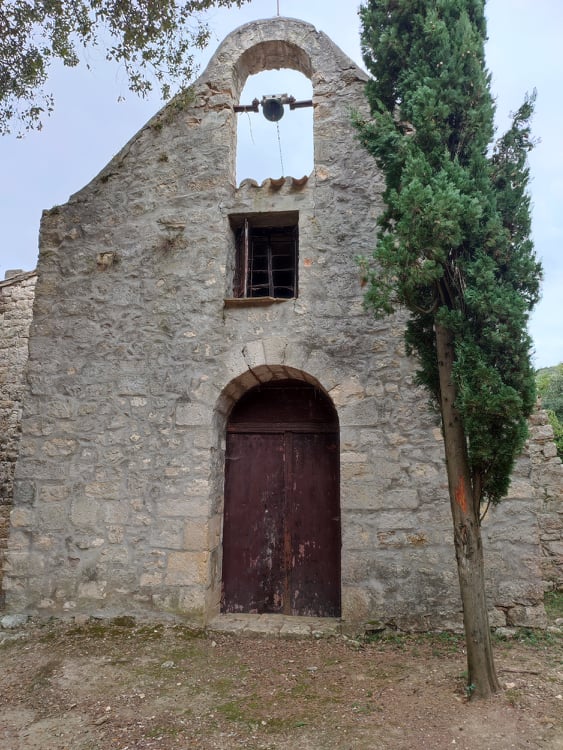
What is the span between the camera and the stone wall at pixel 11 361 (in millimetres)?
7184

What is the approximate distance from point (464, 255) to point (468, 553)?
176 centimetres

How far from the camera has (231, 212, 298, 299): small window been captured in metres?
4.93

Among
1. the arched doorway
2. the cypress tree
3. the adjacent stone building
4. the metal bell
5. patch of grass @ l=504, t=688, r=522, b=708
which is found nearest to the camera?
patch of grass @ l=504, t=688, r=522, b=708

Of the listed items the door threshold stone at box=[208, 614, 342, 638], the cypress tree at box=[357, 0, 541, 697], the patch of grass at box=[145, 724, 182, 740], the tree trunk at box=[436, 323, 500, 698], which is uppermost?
the cypress tree at box=[357, 0, 541, 697]

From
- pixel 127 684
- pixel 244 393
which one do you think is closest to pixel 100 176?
pixel 244 393

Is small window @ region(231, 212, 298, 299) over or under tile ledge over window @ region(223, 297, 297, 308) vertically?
over

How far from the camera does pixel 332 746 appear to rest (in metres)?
2.45

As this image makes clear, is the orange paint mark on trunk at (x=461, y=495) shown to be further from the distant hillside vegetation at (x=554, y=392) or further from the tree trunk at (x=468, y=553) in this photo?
the distant hillside vegetation at (x=554, y=392)

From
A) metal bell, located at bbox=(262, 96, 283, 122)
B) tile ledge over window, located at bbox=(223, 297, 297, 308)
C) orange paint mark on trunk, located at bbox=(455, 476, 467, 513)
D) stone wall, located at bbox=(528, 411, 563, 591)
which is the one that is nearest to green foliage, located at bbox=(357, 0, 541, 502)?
orange paint mark on trunk, located at bbox=(455, 476, 467, 513)

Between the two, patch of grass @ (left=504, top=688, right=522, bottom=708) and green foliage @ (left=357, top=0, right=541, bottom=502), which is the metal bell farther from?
patch of grass @ (left=504, top=688, right=522, bottom=708)

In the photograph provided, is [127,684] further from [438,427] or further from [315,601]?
[438,427]

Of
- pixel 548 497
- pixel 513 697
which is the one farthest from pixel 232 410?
pixel 548 497

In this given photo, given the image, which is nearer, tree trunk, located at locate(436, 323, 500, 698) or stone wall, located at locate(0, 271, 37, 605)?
tree trunk, located at locate(436, 323, 500, 698)

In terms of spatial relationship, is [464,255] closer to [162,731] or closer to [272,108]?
[162,731]
